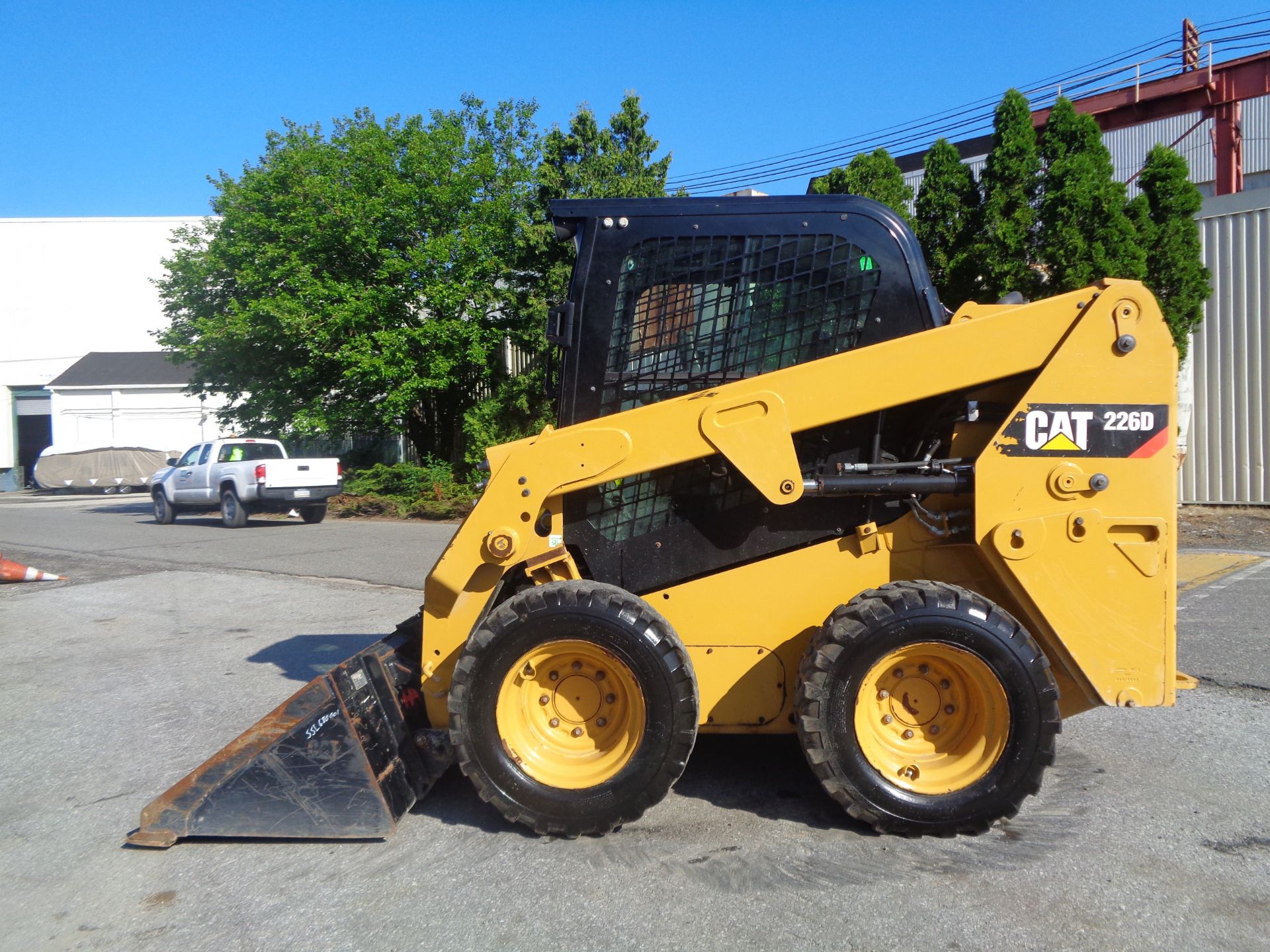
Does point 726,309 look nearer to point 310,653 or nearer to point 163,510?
point 310,653

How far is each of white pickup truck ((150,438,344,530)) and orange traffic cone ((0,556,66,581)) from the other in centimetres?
733

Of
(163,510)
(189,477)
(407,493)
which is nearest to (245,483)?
(189,477)

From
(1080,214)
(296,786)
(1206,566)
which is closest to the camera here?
(296,786)

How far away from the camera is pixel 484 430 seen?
809 inches

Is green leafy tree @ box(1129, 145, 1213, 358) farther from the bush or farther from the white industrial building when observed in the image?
the white industrial building

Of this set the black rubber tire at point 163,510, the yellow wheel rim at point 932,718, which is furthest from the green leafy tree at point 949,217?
the black rubber tire at point 163,510

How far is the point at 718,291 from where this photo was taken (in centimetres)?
428

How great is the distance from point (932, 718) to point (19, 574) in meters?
11.6

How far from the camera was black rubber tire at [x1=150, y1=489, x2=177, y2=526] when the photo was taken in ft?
71.1

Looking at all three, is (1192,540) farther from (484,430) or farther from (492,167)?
(492,167)

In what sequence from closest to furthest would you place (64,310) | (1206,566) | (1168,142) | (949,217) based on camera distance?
(1206,566), (949,217), (1168,142), (64,310)

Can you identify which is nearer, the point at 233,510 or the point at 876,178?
the point at 876,178

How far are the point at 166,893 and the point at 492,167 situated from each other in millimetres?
20842

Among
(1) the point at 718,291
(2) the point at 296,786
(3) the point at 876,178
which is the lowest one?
(2) the point at 296,786
